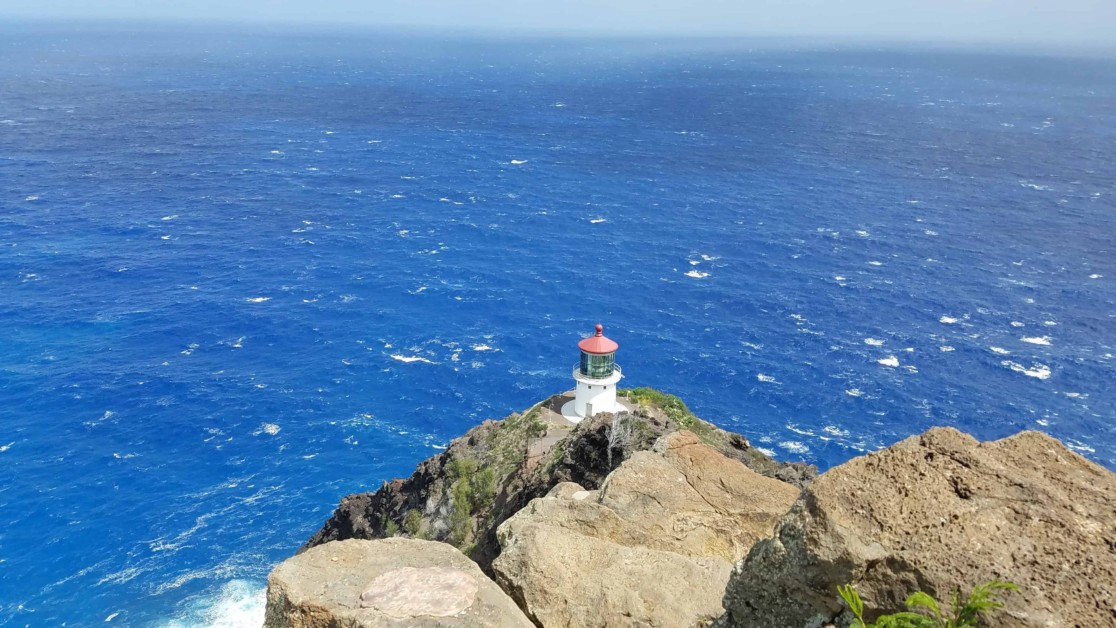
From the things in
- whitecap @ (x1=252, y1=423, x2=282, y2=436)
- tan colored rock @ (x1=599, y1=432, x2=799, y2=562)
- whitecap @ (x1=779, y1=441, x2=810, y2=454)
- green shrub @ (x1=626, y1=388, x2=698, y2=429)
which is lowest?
whitecap @ (x1=252, y1=423, x2=282, y2=436)

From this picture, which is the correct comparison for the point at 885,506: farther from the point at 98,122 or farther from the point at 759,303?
the point at 98,122

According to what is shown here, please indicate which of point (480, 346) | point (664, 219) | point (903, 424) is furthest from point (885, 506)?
point (664, 219)

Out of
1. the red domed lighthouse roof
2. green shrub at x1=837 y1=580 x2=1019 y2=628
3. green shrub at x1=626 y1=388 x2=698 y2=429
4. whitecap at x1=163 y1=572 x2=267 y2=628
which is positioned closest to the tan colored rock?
green shrub at x1=837 y1=580 x2=1019 y2=628

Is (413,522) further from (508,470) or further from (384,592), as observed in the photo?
(384,592)

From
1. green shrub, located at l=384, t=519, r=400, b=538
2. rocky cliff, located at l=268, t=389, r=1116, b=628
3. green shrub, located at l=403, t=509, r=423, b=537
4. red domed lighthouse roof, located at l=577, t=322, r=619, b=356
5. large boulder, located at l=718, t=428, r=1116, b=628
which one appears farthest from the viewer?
red domed lighthouse roof, located at l=577, t=322, r=619, b=356

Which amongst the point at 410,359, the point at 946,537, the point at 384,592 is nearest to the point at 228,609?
the point at 410,359

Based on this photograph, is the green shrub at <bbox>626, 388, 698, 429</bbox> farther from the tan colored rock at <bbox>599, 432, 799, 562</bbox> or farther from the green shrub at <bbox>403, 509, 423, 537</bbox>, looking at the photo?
the tan colored rock at <bbox>599, 432, 799, 562</bbox>
